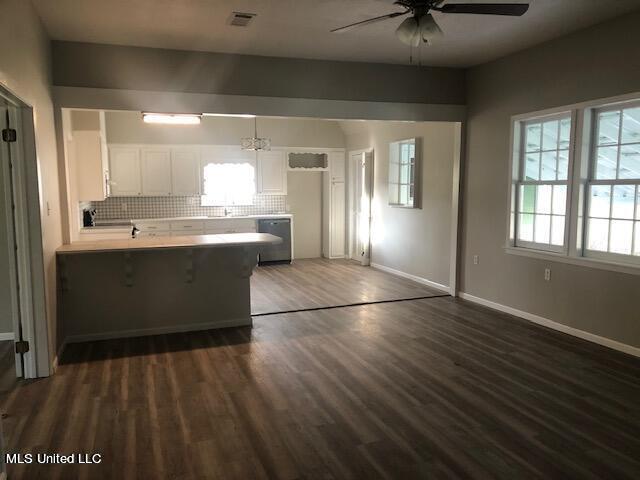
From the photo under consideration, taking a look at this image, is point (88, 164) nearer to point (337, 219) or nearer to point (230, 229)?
point (230, 229)

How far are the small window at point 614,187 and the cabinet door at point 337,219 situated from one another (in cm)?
520

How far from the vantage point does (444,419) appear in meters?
2.88

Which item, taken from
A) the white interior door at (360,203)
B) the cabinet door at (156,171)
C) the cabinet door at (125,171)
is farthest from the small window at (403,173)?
the cabinet door at (125,171)

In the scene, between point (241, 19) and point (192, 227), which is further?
point (192, 227)

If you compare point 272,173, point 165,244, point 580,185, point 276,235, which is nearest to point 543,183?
point 580,185

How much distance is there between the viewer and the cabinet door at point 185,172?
8.07 m

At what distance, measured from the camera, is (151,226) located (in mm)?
7812

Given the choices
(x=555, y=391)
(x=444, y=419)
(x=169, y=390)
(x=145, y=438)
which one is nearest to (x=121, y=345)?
(x=169, y=390)

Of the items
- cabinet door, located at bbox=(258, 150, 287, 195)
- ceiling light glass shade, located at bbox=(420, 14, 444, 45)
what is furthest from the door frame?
cabinet door, located at bbox=(258, 150, 287, 195)

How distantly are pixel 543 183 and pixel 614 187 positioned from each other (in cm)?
76

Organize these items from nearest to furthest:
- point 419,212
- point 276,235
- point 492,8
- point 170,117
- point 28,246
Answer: point 492,8 → point 28,246 → point 170,117 → point 419,212 → point 276,235

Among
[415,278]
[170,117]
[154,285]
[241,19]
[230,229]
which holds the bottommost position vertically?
[415,278]

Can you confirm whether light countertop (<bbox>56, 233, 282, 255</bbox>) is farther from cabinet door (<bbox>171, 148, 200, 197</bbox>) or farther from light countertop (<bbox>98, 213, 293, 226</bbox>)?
cabinet door (<bbox>171, 148, 200, 197</bbox>)

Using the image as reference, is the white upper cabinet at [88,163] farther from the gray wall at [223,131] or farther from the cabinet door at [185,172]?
the cabinet door at [185,172]
